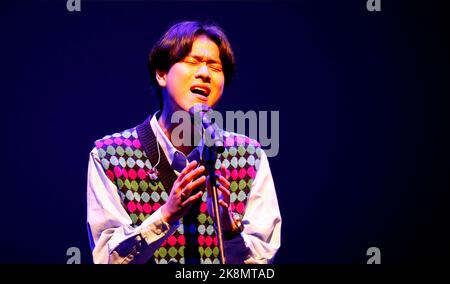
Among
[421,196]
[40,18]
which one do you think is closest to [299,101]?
[421,196]

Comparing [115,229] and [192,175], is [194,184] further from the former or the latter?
[115,229]

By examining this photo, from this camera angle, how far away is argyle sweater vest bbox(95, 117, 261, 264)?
209 cm

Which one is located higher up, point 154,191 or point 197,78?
point 197,78

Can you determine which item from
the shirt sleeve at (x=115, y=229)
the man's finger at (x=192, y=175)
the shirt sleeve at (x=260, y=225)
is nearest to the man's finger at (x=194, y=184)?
the man's finger at (x=192, y=175)

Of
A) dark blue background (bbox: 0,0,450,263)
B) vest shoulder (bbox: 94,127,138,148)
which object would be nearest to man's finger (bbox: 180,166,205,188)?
vest shoulder (bbox: 94,127,138,148)

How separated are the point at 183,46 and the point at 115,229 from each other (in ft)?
2.20

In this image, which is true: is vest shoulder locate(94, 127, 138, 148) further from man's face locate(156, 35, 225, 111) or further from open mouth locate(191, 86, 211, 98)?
open mouth locate(191, 86, 211, 98)

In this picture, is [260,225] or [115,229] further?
[260,225]

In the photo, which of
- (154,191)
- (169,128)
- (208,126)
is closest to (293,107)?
(169,128)

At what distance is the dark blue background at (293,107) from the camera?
2.67 metres

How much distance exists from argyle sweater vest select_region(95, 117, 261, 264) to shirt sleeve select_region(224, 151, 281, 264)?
0.15 ft

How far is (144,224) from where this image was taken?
1.84m

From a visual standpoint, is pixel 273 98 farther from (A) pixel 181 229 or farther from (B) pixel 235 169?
(A) pixel 181 229

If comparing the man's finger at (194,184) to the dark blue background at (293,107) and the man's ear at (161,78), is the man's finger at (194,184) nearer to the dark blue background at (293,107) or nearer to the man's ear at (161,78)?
the man's ear at (161,78)
